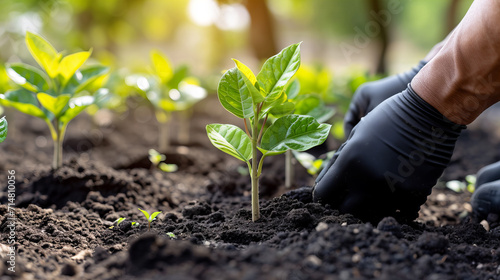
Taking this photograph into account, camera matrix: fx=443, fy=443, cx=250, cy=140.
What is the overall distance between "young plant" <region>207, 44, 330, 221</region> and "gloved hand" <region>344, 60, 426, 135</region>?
744 millimetres

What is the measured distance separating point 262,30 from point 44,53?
20.7 feet

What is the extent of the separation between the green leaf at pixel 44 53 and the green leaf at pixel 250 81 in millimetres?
1067

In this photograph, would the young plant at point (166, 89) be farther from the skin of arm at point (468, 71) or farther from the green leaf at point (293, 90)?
the skin of arm at point (468, 71)

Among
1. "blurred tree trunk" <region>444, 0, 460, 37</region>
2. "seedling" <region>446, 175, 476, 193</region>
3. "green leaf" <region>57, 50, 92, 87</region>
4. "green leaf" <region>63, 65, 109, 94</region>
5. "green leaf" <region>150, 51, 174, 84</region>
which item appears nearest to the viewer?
"green leaf" <region>57, 50, 92, 87</region>

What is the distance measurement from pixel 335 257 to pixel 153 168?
192 centimetres

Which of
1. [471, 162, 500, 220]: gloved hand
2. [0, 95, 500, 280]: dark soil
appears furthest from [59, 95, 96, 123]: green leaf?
[471, 162, 500, 220]: gloved hand

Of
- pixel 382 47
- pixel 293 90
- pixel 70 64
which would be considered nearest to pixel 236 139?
pixel 293 90

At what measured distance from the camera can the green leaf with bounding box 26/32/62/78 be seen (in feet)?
6.60

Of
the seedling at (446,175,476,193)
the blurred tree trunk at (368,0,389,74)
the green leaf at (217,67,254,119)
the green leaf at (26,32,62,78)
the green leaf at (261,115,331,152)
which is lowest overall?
the seedling at (446,175,476,193)

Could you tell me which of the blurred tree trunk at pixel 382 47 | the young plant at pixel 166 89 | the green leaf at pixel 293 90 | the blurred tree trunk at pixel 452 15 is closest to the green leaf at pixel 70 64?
the young plant at pixel 166 89

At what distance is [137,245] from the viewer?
1.13 metres

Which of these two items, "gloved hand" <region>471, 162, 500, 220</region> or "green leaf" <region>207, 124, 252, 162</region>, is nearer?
"green leaf" <region>207, 124, 252, 162</region>

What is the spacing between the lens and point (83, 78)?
2.23 meters

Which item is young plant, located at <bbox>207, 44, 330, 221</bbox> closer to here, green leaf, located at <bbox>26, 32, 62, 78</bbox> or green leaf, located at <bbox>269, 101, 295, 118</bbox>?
green leaf, located at <bbox>269, 101, 295, 118</bbox>
